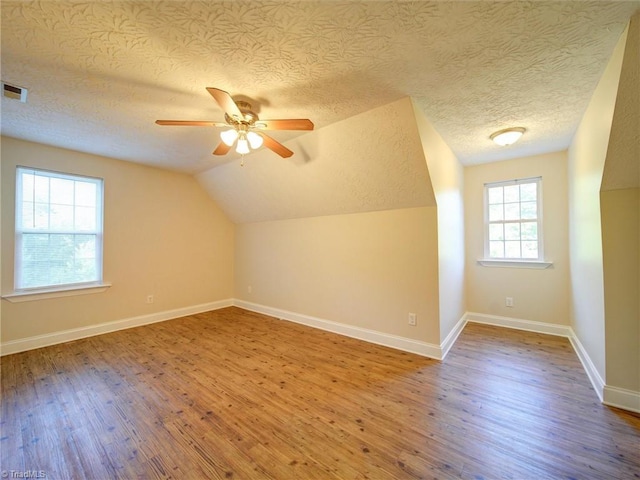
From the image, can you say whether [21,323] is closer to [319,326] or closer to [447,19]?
A: [319,326]

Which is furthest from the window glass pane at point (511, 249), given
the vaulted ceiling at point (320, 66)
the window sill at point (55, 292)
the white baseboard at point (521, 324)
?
the window sill at point (55, 292)

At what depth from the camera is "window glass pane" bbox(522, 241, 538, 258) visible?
141 inches

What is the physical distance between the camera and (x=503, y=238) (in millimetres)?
3795

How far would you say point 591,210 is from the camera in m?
2.22

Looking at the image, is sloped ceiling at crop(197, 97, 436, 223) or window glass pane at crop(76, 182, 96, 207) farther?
window glass pane at crop(76, 182, 96, 207)

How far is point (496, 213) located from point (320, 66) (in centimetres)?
345

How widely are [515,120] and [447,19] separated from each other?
5.37 ft

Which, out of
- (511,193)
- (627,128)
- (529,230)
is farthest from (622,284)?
(511,193)

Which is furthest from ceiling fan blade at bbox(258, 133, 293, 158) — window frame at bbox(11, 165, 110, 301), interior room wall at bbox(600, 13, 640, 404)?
window frame at bbox(11, 165, 110, 301)

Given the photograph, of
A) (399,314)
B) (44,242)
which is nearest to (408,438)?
(399,314)

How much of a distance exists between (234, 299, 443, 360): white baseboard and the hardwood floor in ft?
0.40

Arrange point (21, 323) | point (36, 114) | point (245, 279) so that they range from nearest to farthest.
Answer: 1. point (36, 114)
2. point (21, 323)
3. point (245, 279)

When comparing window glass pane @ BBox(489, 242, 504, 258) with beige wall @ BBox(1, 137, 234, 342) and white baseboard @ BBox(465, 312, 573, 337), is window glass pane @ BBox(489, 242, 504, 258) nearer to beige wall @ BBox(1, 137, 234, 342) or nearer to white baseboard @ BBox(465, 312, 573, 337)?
white baseboard @ BBox(465, 312, 573, 337)

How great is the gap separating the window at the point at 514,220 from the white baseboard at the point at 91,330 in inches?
192
